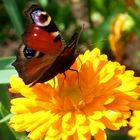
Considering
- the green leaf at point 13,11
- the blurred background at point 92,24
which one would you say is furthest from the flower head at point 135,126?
the green leaf at point 13,11

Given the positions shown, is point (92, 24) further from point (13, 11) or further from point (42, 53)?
point (42, 53)

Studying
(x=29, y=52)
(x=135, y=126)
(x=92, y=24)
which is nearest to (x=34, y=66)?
(x=29, y=52)

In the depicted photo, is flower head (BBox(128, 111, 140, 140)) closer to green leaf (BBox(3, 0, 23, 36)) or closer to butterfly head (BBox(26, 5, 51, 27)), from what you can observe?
butterfly head (BBox(26, 5, 51, 27))

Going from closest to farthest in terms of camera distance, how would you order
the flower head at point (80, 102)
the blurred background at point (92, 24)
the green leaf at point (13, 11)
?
the flower head at point (80, 102), the green leaf at point (13, 11), the blurred background at point (92, 24)

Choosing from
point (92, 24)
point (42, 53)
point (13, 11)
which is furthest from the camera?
point (92, 24)

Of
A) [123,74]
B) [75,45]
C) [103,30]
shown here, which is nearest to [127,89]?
[123,74]

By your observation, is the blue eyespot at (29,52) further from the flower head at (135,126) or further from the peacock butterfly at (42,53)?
the flower head at (135,126)
